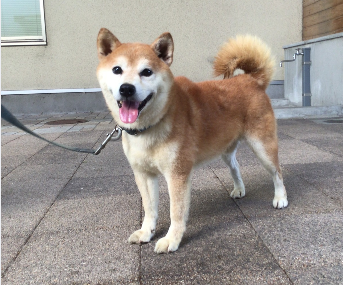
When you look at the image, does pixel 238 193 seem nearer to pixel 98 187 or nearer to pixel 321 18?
pixel 98 187

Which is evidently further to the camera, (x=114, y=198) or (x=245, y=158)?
(x=245, y=158)

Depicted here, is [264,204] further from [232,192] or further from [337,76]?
[337,76]

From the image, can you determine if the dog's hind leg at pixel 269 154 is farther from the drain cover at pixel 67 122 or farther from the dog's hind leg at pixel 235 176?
the drain cover at pixel 67 122


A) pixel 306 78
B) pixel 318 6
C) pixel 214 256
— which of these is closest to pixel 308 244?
pixel 214 256

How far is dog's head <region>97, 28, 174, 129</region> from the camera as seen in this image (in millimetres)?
2275

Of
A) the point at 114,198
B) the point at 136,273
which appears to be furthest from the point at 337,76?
the point at 136,273

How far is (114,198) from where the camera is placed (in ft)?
11.6

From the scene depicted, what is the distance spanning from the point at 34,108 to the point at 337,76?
7.60 metres

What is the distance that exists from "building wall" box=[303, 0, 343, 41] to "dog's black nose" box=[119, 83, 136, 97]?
24.0ft

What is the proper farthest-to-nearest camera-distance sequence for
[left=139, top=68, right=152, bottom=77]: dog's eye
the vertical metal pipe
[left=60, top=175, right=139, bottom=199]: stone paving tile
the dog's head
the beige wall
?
1. the beige wall
2. the vertical metal pipe
3. [left=60, top=175, right=139, bottom=199]: stone paving tile
4. [left=139, top=68, right=152, bottom=77]: dog's eye
5. the dog's head

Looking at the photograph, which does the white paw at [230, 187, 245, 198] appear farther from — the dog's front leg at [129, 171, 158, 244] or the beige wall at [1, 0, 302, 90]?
the beige wall at [1, 0, 302, 90]

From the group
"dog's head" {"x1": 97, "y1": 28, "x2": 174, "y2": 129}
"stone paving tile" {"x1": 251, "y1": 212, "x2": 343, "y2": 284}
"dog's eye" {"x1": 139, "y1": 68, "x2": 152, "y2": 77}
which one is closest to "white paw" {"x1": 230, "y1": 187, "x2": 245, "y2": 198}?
"stone paving tile" {"x1": 251, "y1": 212, "x2": 343, "y2": 284}

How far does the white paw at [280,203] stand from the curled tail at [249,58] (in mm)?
1077

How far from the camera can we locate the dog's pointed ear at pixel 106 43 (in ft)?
8.47
